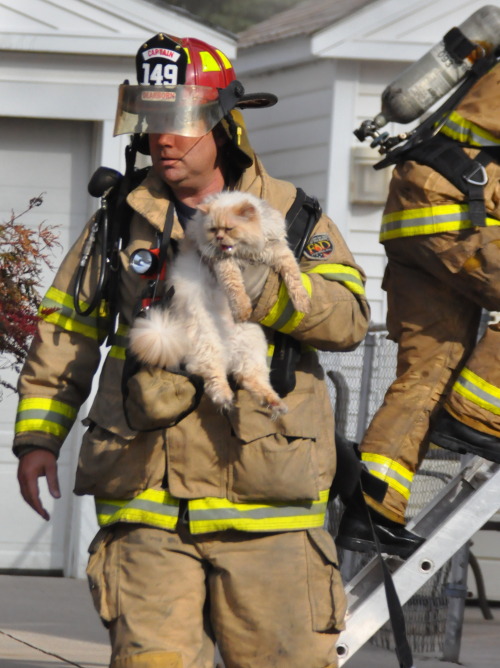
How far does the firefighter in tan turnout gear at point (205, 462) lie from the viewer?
11.0 ft

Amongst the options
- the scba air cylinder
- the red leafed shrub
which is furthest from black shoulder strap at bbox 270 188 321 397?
the red leafed shrub

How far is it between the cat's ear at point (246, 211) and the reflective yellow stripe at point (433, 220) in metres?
1.26

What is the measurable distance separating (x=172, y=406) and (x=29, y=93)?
4.89m

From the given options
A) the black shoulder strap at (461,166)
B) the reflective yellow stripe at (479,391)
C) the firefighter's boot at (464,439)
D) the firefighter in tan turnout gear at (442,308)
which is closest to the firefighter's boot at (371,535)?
the firefighter in tan turnout gear at (442,308)

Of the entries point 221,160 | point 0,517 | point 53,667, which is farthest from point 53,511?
point 221,160

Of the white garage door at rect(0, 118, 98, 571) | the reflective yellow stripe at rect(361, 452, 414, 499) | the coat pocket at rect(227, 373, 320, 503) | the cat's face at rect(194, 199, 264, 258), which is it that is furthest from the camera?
the white garage door at rect(0, 118, 98, 571)

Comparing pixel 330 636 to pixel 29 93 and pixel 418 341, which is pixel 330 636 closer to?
pixel 418 341

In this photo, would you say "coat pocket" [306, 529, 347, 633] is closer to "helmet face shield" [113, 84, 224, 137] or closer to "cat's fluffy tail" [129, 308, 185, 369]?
"cat's fluffy tail" [129, 308, 185, 369]

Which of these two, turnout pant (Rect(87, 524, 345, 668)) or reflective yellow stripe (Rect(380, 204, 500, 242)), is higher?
reflective yellow stripe (Rect(380, 204, 500, 242))

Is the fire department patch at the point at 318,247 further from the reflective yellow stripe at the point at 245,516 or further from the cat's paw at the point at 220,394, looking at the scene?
the reflective yellow stripe at the point at 245,516

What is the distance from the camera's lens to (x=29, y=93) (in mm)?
7762

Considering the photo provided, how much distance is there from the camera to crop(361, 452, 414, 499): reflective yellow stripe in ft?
14.5

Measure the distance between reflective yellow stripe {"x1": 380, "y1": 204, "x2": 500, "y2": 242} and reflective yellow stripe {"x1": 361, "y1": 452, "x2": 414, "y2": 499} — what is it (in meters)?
0.77

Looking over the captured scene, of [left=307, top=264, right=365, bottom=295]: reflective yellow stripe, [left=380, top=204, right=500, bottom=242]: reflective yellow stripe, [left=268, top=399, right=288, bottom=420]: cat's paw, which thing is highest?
[left=380, top=204, right=500, bottom=242]: reflective yellow stripe
